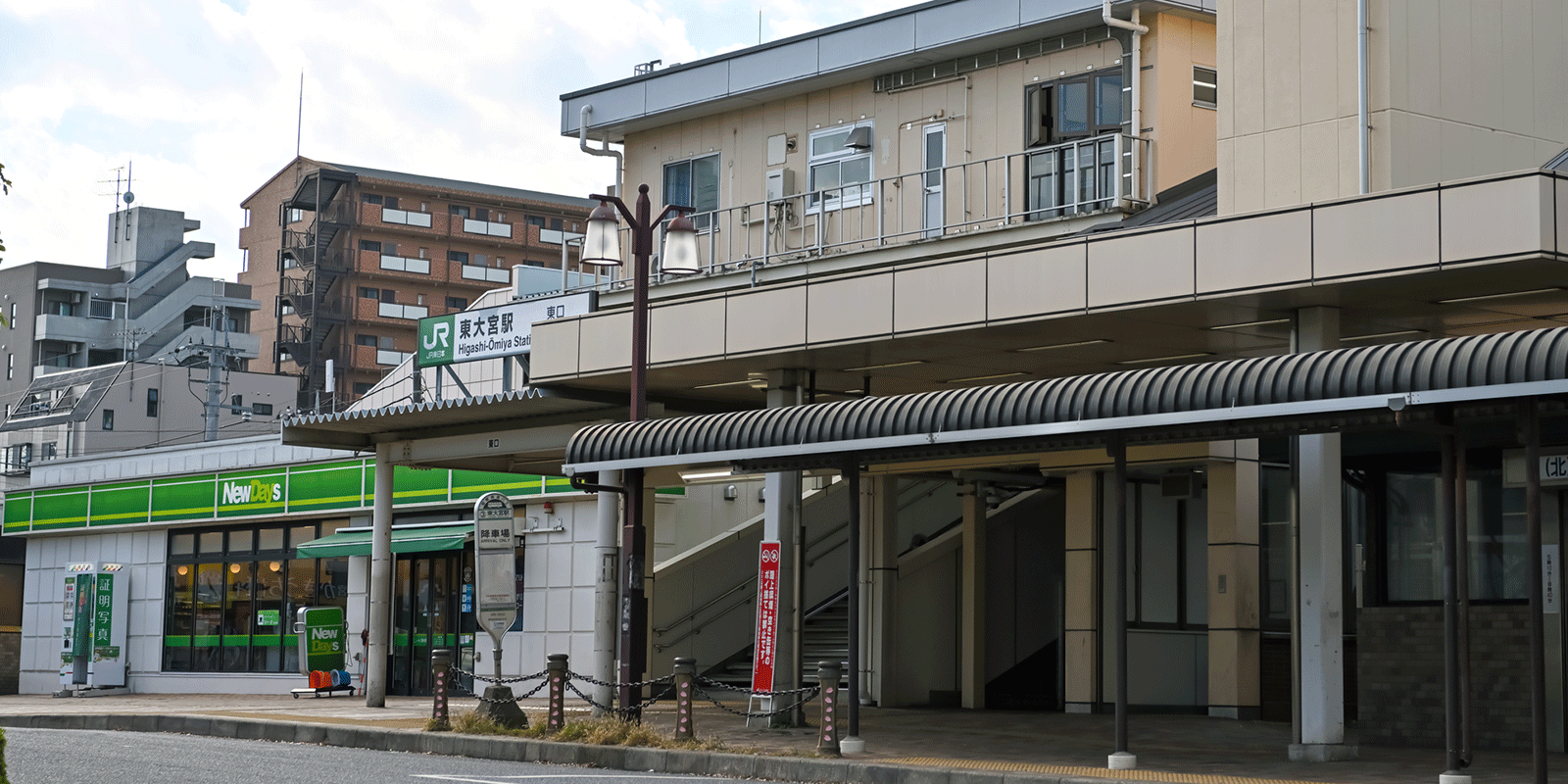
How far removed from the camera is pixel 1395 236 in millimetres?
14055

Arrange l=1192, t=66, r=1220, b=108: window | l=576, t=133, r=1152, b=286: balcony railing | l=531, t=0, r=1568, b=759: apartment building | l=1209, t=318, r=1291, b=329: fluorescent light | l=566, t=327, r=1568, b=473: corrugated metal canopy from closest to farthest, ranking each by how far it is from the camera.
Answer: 1. l=566, t=327, r=1568, b=473: corrugated metal canopy
2. l=531, t=0, r=1568, b=759: apartment building
3. l=1209, t=318, r=1291, b=329: fluorescent light
4. l=576, t=133, r=1152, b=286: balcony railing
5. l=1192, t=66, r=1220, b=108: window

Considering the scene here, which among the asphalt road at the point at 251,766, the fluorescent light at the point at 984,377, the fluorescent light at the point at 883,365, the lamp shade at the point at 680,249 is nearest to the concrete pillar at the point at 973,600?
the fluorescent light at the point at 984,377

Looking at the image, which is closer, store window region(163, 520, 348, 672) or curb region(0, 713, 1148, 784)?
curb region(0, 713, 1148, 784)

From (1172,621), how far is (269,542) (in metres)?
19.1

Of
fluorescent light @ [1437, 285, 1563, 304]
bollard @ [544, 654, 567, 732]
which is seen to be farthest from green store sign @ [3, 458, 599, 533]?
fluorescent light @ [1437, 285, 1563, 304]

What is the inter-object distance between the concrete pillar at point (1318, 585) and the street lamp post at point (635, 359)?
643cm

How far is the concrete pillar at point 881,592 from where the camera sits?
24953 mm

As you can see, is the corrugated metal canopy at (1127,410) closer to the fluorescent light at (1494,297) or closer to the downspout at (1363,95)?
the fluorescent light at (1494,297)

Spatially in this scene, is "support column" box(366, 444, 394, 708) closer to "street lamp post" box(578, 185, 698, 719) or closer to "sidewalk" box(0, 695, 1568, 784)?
"sidewalk" box(0, 695, 1568, 784)

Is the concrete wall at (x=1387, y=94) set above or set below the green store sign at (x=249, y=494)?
above

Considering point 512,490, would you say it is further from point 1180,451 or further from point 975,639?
point 1180,451

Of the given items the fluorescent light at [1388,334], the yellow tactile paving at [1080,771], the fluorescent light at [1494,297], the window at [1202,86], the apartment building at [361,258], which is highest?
the apartment building at [361,258]

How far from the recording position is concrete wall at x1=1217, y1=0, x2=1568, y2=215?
16859 millimetres

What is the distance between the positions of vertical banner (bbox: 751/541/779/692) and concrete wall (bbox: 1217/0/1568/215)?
5.98 metres
